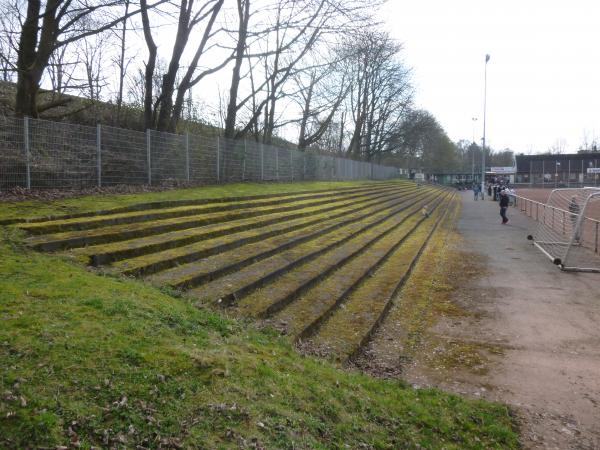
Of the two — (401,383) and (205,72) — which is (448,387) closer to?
(401,383)

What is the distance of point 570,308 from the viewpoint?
28.1ft

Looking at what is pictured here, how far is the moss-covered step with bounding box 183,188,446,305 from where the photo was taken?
6062 millimetres

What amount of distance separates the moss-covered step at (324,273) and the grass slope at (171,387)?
917 millimetres

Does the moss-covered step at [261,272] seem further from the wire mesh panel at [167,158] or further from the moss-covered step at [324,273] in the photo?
the wire mesh panel at [167,158]

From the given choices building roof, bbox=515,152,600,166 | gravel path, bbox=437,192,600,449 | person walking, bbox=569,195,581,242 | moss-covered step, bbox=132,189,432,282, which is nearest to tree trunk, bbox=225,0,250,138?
moss-covered step, bbox=132,189,432,282

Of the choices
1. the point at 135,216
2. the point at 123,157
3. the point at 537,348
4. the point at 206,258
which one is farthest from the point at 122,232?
the point at 537,348

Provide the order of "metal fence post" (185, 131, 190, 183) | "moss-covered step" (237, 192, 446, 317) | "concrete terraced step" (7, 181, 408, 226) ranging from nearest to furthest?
"moss-covered step" (237, 192, 446, 317), "concrete terraced step" (7, 181, 408, 226), "metal fence post" (185, 131, 190, 183)

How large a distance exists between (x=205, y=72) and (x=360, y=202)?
896 cm

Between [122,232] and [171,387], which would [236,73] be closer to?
[122,232]

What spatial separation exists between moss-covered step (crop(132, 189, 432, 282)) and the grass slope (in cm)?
70

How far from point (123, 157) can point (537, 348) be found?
422 inches

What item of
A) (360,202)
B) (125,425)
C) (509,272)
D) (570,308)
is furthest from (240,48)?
(125,425)

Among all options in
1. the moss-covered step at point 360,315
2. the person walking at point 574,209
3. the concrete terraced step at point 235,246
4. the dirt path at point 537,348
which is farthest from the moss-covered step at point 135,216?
the person walking at point 574,209

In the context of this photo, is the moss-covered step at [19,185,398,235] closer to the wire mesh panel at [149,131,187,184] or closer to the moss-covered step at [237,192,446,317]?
the moss-covered step at [237,192,446,317]
